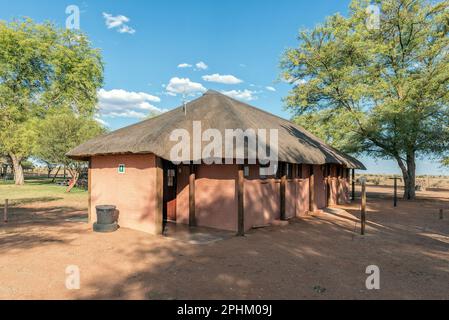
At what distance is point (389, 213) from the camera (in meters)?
16.0

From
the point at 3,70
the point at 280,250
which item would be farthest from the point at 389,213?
the point at 3,70

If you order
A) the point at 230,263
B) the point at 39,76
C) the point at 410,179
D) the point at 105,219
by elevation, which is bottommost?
the point at 230,263

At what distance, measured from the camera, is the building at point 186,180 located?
1015 centimetres

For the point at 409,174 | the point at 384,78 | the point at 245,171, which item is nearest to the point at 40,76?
the point at 245,171

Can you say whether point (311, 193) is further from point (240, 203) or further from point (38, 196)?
point (38, 196)

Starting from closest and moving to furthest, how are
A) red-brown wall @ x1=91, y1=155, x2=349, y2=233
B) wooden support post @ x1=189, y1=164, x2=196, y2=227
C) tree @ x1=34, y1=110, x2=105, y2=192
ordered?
red-brown wall @ x1=91, y1=155, x2=349, y2=233, wooden support post @ x1=189, y1=164, x2=196, y2=227, tree @ x1=34, y1=110, x2=105, y2=192

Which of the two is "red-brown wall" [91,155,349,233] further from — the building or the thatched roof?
the thatched roof

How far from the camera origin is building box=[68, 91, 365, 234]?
10148 millimetres

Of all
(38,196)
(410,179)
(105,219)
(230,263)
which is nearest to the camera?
(230,263)

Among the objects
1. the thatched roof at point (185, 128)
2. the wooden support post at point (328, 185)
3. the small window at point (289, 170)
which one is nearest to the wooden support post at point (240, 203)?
the thatched roof at point (185, 128)

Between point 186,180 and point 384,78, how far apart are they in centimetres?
2194

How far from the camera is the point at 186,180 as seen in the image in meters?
12.1

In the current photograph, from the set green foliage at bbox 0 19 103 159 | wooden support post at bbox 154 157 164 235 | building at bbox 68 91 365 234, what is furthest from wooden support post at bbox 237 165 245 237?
green foliage at bbox 0 19 103 159

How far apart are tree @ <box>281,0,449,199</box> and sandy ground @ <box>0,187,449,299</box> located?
13546 millimetres
